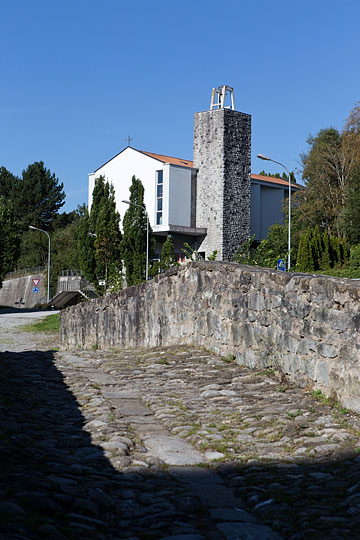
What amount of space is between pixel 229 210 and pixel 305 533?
134 feet

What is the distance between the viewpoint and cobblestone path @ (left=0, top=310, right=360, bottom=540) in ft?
10.1

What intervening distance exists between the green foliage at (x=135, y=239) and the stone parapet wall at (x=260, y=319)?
29.4 metres

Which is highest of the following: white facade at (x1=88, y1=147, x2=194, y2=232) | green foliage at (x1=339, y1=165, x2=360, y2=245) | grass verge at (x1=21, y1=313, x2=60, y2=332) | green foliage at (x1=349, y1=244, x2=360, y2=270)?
white facade at (x1=88, y1=147, x2=194, y2=232)

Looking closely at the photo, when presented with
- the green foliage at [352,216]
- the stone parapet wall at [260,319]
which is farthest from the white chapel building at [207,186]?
the stone parapet wall at [260,319]

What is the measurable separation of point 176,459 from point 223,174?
1546 inches

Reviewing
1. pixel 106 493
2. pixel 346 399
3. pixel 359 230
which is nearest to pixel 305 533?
pixel 106 493

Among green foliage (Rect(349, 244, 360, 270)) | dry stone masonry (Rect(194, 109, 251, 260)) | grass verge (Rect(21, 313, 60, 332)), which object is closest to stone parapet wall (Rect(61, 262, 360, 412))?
grass verge (Rect(21, 313, 60, 332))

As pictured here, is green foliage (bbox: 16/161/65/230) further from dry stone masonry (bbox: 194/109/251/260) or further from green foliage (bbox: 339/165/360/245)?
green foliage (bbox: 339/165/360/245)

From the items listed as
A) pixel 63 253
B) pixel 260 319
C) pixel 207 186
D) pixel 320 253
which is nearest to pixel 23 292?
pixel 63 253

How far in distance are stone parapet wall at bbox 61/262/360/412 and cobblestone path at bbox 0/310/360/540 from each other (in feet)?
0.97

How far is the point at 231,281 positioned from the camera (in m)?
8.61

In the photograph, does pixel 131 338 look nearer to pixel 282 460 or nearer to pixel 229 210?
pixel 282 460

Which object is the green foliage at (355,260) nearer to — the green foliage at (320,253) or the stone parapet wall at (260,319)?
the green foliage at (320,253)

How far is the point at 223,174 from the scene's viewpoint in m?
42.8
